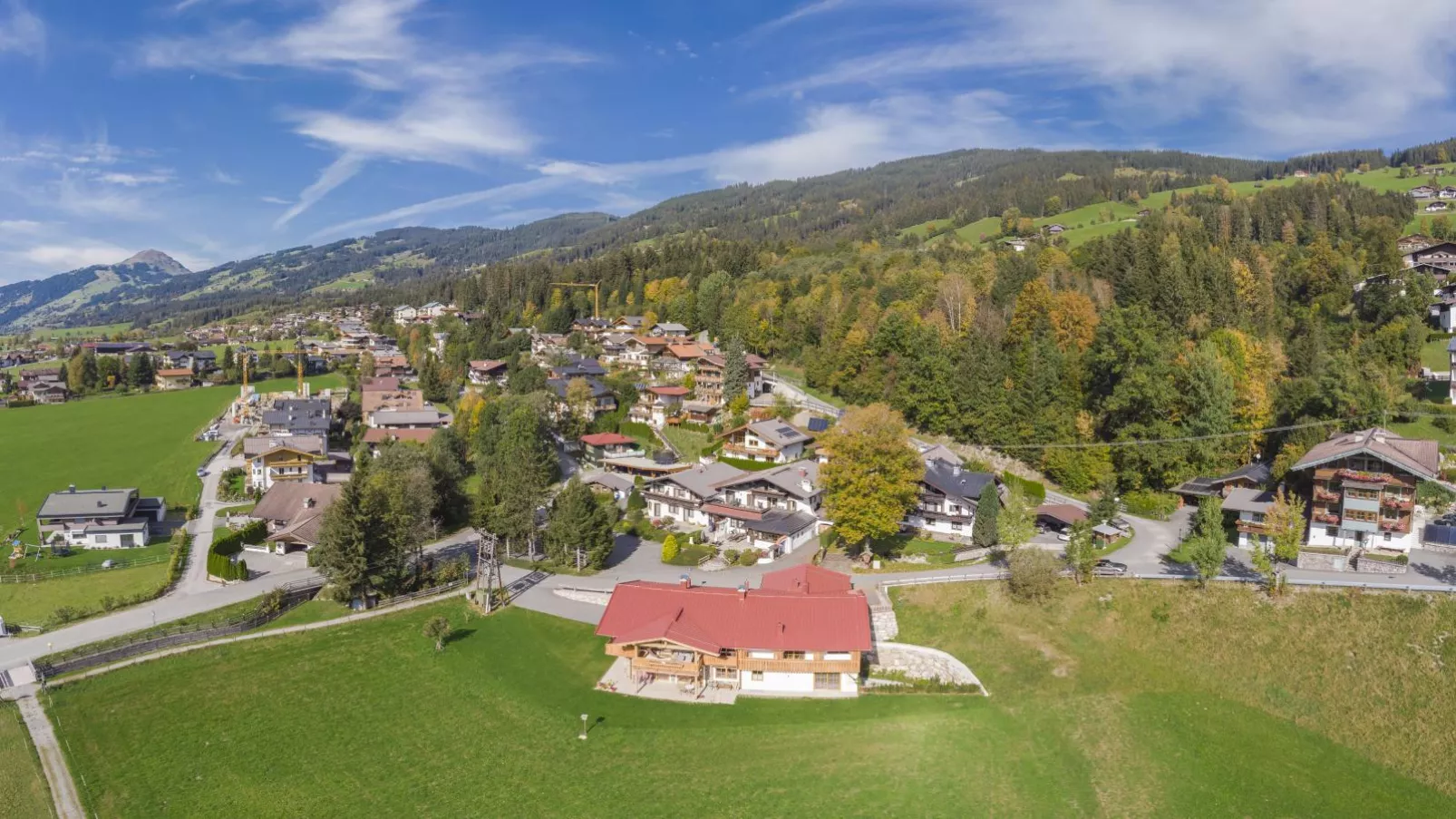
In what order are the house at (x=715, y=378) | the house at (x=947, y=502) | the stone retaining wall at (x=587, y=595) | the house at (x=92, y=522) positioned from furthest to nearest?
1. the house at (x=715, y=378)
2. the house at (x=92, y=522)
3. the house at (x=947, y=502)
4. the stone retaining wall at (x=587, y=595)

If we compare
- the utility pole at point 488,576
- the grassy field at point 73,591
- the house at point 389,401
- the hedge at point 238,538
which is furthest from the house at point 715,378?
the grassy field at point 73,591

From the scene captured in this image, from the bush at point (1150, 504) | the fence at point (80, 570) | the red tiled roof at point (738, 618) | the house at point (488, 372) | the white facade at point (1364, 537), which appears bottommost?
the fence at point (80, 570)

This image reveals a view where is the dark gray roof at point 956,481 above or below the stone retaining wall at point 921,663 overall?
above

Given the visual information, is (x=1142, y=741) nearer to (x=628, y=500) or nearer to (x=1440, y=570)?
(x=1440, y=570)

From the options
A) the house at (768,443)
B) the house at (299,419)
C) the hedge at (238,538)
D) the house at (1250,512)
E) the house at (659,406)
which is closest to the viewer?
the house at (1250,512)

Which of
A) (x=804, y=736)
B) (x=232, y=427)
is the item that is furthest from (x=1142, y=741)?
(x=232, y=427)

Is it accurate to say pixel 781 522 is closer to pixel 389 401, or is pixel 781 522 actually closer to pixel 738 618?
pixel 738 618

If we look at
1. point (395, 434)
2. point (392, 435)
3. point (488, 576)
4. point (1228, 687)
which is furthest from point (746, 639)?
point (395, 434)

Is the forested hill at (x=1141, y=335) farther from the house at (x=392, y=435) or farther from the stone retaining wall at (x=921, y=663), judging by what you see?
the house at (x=392, y=435)
